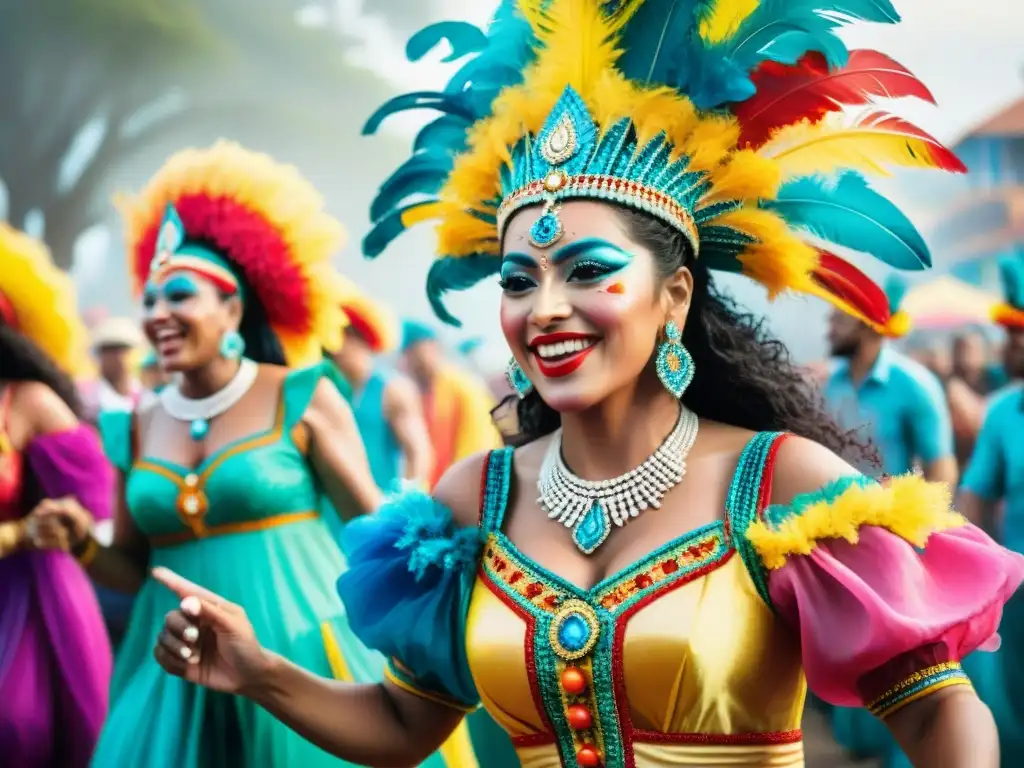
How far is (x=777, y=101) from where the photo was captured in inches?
78.0

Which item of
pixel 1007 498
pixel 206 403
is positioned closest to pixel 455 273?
pixel 206 403

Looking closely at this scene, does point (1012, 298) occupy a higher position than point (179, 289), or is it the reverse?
point (1012, 298)

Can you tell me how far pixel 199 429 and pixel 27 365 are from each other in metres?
1.23

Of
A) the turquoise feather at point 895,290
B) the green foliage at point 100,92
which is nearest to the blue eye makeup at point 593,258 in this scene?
the turquoise feather at point 895,290

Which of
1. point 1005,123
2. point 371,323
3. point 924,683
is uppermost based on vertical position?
point 1005,123

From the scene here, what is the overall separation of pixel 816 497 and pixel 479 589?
1.93 ft

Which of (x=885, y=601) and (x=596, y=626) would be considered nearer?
(x=885, y=601)

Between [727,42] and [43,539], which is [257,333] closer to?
[43,539]

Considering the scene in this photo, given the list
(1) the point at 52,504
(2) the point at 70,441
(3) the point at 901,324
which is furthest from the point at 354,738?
(3) the point at 901,324

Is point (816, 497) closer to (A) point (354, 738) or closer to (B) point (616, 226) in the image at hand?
(B) point (616, 226)

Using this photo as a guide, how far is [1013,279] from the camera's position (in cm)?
466

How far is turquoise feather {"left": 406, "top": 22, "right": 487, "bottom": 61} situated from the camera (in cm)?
218

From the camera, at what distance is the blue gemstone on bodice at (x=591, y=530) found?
1.93 metres

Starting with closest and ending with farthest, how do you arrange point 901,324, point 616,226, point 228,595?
point 616,226, point 228,595, point 901,324
